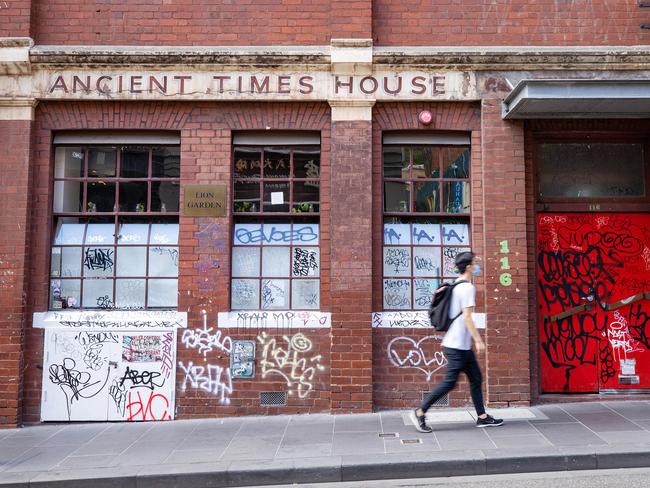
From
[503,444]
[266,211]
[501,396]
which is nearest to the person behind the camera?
[503,444]

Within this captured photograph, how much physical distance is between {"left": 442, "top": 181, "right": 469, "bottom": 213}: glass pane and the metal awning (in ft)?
3.90

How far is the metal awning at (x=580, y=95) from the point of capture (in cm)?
681

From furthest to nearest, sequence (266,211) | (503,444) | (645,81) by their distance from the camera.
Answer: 1. (266,211)
2. (645,81)
3. (503,444)

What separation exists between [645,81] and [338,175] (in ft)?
12.4

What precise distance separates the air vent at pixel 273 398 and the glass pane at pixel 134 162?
338 cm

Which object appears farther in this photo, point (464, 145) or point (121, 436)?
point (464, 145)

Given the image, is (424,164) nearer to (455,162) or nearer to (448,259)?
(455,162)

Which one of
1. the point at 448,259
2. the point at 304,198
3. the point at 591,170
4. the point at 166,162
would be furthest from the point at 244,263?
the point at 591,170

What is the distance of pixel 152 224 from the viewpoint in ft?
25.9

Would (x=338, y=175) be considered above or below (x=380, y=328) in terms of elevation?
above

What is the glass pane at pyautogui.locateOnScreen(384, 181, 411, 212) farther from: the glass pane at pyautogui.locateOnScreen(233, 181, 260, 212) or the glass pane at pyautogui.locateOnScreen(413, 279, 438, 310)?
the glass pane at pyautogui.locateOnScreen(233, 181, 260, 212)

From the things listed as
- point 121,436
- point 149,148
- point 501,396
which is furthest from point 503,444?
point 149,148

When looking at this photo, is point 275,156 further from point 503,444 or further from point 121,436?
point 503,444

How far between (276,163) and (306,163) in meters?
0.41
